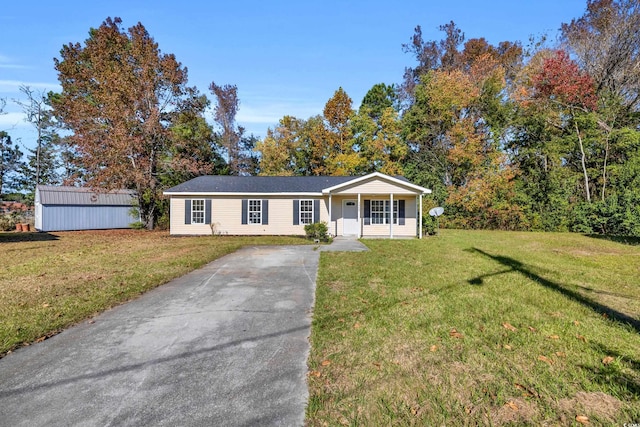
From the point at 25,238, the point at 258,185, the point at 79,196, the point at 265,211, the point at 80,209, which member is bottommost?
the point at 25,238

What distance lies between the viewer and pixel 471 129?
78.0ft

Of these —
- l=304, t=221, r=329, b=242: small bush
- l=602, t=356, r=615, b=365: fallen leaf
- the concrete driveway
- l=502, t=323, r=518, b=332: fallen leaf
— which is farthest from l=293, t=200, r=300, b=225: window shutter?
l=602, t=356, r=615, b=365: fallen leaf

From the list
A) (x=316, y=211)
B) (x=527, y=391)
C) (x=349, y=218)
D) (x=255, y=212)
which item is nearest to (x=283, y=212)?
(x=255, y=212)

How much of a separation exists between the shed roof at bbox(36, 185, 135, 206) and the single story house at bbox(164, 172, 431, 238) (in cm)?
772

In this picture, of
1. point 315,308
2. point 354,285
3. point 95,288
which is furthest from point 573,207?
point 95,288

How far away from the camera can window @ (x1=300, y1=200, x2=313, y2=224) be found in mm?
16938

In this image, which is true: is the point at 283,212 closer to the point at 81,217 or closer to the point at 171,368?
the point at 171,368

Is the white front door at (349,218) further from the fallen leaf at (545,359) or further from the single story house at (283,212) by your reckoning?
the fallen leaf at (545,359)

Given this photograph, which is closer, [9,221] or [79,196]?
[79,196]

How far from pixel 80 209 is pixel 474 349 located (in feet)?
84.9

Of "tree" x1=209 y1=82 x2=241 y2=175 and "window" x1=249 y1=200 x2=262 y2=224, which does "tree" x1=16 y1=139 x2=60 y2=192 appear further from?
"window" x1=249 y1=200 x2=262 y2=224

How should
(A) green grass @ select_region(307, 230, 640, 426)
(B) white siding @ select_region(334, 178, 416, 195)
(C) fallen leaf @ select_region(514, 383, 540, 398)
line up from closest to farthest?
1. (A) green grass @ select_region(307, 230, 640, 426)
2. (C) fallen leaf @ select_region(514, 383, 540, 398)
3. (B) white siding @ select_region(334, 178, 416, 195)

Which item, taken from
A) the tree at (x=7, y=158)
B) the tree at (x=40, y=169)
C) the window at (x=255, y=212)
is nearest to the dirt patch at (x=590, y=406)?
the window at (x=255, y=212)

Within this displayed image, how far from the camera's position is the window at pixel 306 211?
16938 millimetres
